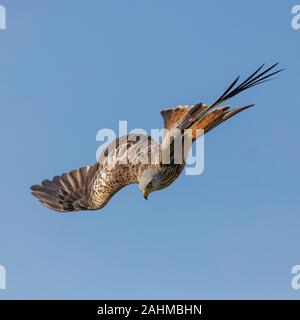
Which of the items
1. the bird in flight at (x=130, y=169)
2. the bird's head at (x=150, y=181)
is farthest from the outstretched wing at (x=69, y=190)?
the bird's head at (x=150, y=181)

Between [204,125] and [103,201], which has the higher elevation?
[204,125]

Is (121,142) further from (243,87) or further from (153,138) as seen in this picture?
(243,87)

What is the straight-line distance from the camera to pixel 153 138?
12.9 meters

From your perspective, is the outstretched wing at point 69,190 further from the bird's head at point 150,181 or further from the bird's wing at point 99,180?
the bird's head at point 150,181

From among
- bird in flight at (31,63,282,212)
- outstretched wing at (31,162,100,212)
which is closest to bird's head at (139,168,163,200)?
bird in flight at (31,63,282,212)

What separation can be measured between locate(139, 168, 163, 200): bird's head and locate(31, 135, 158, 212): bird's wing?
0.37 metres

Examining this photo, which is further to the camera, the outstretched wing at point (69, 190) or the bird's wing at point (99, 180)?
the outstretched wing at point (69, 190)

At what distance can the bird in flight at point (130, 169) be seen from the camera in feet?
39.3

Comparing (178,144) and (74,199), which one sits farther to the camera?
(74,199)

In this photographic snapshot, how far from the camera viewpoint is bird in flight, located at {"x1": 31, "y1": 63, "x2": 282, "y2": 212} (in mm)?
11984

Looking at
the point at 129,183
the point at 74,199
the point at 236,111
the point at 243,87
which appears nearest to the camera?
the point at 243,87
